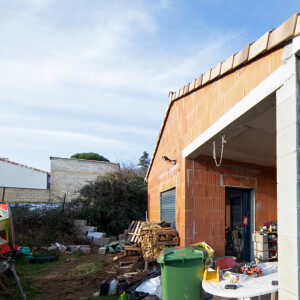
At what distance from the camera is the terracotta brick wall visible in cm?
376

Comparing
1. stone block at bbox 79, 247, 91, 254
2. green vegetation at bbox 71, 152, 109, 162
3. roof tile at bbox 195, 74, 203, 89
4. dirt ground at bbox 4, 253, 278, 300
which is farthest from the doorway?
green vegetation at bbox 71, 152, 109, 162

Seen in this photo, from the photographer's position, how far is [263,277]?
3729mm

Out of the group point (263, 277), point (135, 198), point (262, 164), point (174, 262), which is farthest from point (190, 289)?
point (135, 198)

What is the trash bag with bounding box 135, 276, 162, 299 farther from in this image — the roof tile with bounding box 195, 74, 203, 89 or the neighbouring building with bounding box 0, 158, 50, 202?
the neighbouring building with bounding box 0, 158, 50, 202

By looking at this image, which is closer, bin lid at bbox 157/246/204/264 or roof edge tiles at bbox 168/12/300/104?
roof edge tiles at bbox 168/12/300/104

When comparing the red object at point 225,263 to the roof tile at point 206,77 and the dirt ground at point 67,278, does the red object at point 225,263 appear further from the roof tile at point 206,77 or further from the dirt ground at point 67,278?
the roof tile at point 206,77

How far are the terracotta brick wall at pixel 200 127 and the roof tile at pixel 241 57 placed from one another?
0.09 m

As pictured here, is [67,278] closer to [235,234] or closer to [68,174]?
[235,234]

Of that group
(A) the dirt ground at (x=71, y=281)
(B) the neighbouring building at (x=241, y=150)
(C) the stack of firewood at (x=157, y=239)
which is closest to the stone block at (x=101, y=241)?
(B) the neighbouring building at (x=241, y=150)

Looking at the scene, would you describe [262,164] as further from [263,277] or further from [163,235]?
[263,277]

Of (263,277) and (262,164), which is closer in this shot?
(263,277)

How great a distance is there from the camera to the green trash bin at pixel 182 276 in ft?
14.3

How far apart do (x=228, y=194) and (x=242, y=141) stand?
2.66m

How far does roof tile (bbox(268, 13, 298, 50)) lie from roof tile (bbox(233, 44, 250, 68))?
1.93 feet
